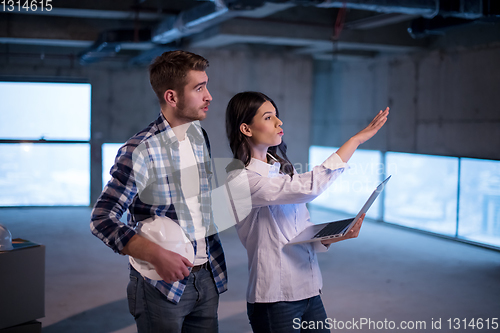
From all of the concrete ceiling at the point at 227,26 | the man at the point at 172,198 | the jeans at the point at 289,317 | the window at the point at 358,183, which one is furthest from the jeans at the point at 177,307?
the window at the point at 358,183

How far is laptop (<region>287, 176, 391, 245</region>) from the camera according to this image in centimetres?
136

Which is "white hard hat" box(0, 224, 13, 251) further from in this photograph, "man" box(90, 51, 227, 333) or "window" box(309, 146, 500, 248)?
"window" box(309, 146, 500, 248)

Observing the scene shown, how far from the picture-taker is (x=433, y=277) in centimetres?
425

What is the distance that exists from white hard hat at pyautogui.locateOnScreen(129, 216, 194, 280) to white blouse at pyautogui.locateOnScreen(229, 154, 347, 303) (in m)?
0.30

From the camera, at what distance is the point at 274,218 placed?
1.55 meters

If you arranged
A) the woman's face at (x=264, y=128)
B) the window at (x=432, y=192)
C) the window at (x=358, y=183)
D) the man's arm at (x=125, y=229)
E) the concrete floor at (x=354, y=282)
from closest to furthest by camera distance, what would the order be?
the man's arm at (x=125, y=229) → the woman's face at (x=264, y=128) → the concrete floor at (x=354, y=282) → the window at (x=432, y=192) → the window at (x=358, y=183)

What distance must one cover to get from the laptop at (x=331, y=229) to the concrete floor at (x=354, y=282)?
5.78 feet

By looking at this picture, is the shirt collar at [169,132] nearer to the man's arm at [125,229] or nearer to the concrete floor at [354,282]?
the man's arm at [125,229]

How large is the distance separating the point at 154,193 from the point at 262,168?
427mm

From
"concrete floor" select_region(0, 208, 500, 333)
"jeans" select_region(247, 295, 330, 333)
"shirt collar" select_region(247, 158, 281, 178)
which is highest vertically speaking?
"shirt collar" select_region(247, 158, 281, 178)

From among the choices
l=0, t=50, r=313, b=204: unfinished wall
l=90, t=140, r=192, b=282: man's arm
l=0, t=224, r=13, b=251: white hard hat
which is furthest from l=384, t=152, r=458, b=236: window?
l=90, t=140, r=192, b=282: man's arm

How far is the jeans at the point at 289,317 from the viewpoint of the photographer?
4.89 ft

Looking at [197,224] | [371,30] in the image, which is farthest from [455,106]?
[197,224]

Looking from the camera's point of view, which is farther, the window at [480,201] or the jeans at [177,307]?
the window at [480,201]
